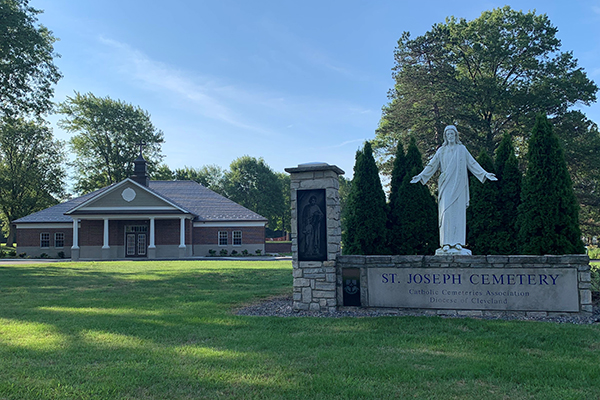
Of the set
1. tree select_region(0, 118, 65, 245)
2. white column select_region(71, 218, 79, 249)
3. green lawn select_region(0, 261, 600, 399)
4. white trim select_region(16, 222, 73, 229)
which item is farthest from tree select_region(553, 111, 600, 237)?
tree select_region(0, 118, 65, 245)

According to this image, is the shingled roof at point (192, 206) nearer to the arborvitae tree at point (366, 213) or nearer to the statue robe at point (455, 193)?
the arborvitae tree at point (366, 213)

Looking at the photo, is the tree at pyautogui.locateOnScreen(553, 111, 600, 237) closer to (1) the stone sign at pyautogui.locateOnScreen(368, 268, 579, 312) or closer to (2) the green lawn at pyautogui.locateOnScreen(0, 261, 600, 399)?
(1) the stone sign at pyautogui.locateOnScreen(368, 268, 579, 312)

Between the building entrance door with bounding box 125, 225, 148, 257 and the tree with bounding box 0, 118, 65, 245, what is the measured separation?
22.2 m

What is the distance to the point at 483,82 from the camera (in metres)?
27.1

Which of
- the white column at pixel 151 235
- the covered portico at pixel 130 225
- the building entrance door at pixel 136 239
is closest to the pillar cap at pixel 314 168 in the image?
the covered portico at pixel 130 225

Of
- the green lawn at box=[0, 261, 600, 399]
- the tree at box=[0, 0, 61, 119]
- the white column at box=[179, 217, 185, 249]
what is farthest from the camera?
the white column at box=[179, 217, 185, 249]

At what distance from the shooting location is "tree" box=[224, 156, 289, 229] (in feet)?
214

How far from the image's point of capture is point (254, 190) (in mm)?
65250

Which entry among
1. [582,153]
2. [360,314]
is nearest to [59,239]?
[360,314]

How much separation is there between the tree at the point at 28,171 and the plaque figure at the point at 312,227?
49.3 m

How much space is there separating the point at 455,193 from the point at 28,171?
2073 inches

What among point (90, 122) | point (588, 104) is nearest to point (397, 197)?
point (588, 104)

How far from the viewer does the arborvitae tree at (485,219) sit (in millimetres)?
11337

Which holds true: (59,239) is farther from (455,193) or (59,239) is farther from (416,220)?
(455,193)
